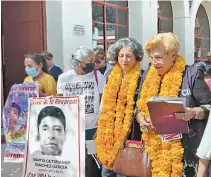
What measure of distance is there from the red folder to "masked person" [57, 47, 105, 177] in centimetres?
124

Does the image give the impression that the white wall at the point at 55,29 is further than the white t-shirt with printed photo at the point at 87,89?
Yes

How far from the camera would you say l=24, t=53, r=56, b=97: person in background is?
4.32 metres

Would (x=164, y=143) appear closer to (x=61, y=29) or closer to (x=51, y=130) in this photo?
(x=51, y=130)

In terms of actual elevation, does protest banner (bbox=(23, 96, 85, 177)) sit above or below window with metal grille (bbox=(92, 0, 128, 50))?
below

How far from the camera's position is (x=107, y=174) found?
325cm

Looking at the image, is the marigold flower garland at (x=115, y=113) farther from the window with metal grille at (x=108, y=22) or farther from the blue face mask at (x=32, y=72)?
the window with metal grille at (x=108, y=22)

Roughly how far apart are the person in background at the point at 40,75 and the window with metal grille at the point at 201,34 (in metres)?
12.6

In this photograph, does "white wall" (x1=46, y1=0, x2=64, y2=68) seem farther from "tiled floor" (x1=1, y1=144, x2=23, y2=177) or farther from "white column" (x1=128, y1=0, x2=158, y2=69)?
"white column" (x1=128, y1=0, x2=158, y2=69)

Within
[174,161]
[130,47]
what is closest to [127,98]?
[130,47]

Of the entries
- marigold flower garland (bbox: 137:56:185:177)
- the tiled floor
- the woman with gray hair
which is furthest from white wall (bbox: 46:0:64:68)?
marigold flower garland (bbox: 137:56:185:177)

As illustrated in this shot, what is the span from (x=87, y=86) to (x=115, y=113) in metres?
0.74

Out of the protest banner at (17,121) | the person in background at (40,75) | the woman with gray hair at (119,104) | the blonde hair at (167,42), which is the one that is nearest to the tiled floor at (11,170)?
the protest banner at (17,121)

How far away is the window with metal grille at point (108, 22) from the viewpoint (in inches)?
390

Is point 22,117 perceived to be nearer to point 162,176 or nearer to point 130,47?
point 130,47
